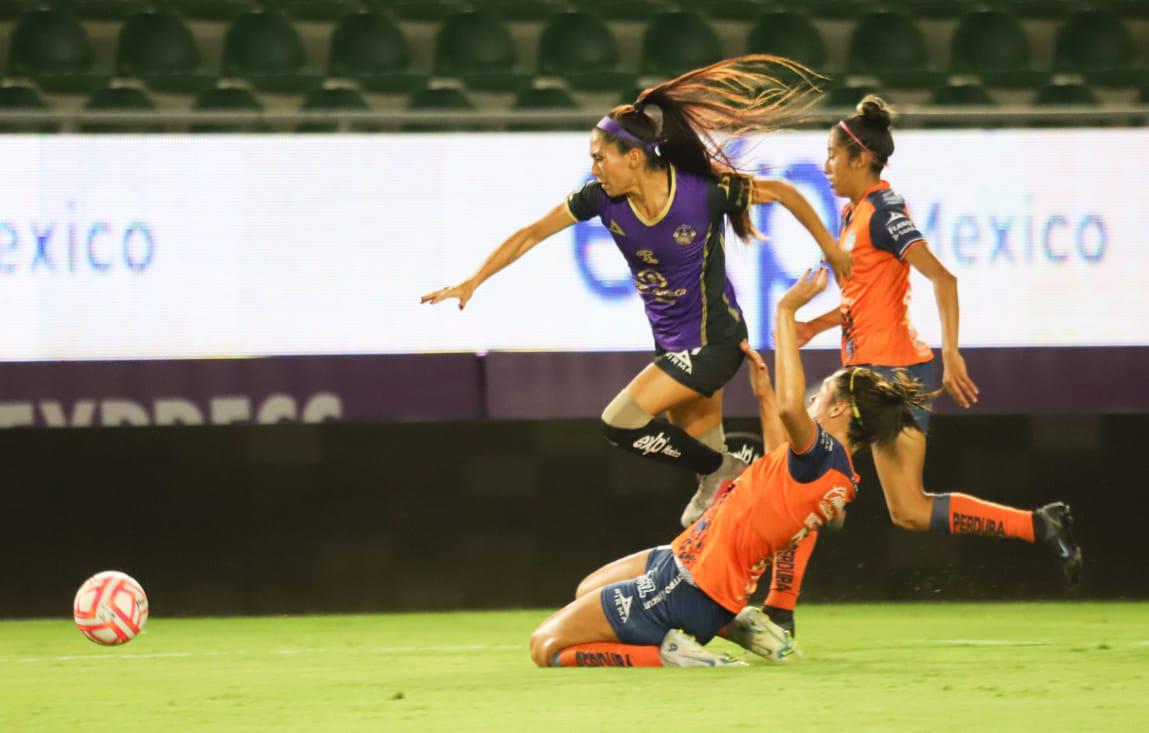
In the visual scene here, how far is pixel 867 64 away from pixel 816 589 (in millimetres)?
4251

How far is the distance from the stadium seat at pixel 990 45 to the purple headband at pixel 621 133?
5.38 metres

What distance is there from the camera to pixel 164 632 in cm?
711

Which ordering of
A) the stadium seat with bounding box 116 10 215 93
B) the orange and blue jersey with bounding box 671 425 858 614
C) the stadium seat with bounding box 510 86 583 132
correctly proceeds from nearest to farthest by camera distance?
the orange and blue jersey with bounding box 671 425 858 614, the stadium seat with bounding box 510 86 583 132, the stadium seat with bounding box 116 10 215 93

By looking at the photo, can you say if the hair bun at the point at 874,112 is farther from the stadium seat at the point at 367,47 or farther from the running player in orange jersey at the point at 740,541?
the stadium seat at the point at 367,47

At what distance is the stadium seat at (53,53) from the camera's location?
33.1ft

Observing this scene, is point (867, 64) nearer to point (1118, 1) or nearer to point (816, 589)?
point (1118, 1)

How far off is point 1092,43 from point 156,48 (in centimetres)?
593

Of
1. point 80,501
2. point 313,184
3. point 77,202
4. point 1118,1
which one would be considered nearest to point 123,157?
point 77,202

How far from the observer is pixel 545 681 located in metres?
5.04

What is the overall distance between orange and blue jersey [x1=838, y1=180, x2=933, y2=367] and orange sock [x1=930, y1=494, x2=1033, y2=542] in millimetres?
525

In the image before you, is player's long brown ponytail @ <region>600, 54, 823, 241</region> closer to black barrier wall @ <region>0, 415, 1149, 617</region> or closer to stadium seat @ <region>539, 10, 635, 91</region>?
black barrier wall @ <region>0, 415, 1149, 617</region>

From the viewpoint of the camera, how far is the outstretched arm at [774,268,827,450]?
15.8 ft

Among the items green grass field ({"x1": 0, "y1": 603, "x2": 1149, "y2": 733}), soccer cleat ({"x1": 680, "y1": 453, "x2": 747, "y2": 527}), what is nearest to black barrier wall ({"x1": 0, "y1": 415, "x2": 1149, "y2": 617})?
green grass field ({"x1": 0, "y1": 603, "x2": 1149, "y2": 733})

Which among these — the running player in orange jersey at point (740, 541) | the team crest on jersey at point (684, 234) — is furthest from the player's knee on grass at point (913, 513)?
the team crest on jersey at point (684, 234)
